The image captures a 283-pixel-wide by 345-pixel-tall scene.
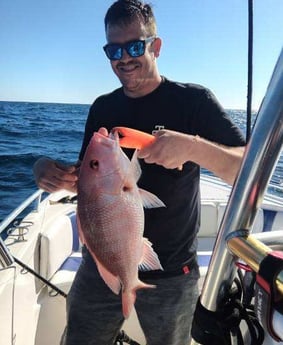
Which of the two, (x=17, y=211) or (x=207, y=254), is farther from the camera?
(x=207, y=254)

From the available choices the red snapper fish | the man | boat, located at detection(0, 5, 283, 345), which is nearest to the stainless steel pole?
boat, located at detection(0, 5, 283, 345)

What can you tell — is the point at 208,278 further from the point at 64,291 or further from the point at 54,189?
the point at 64,291

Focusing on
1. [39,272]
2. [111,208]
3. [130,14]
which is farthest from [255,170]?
[39,272]

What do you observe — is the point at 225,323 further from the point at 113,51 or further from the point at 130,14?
the point at 130,14

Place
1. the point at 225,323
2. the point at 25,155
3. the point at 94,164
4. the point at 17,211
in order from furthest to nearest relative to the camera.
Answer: the point at 25,155, the point at 17,211, the point at 94,164, the point at 225,323

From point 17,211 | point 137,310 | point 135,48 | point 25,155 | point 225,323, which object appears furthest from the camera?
point 25,155

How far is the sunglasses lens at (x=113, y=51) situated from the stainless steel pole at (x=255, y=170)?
46.2 inches

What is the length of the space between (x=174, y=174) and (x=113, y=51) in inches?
25.8

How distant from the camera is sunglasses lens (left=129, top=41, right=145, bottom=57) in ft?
5.56

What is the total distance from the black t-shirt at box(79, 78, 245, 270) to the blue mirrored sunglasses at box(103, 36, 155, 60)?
240mm

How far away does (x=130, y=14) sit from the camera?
174 centimetres

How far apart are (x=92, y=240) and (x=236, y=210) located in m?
0.56

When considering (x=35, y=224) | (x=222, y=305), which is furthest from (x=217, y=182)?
(x=222, y=305)

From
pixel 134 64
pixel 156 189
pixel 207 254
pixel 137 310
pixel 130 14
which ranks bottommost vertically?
pixel 207 254
